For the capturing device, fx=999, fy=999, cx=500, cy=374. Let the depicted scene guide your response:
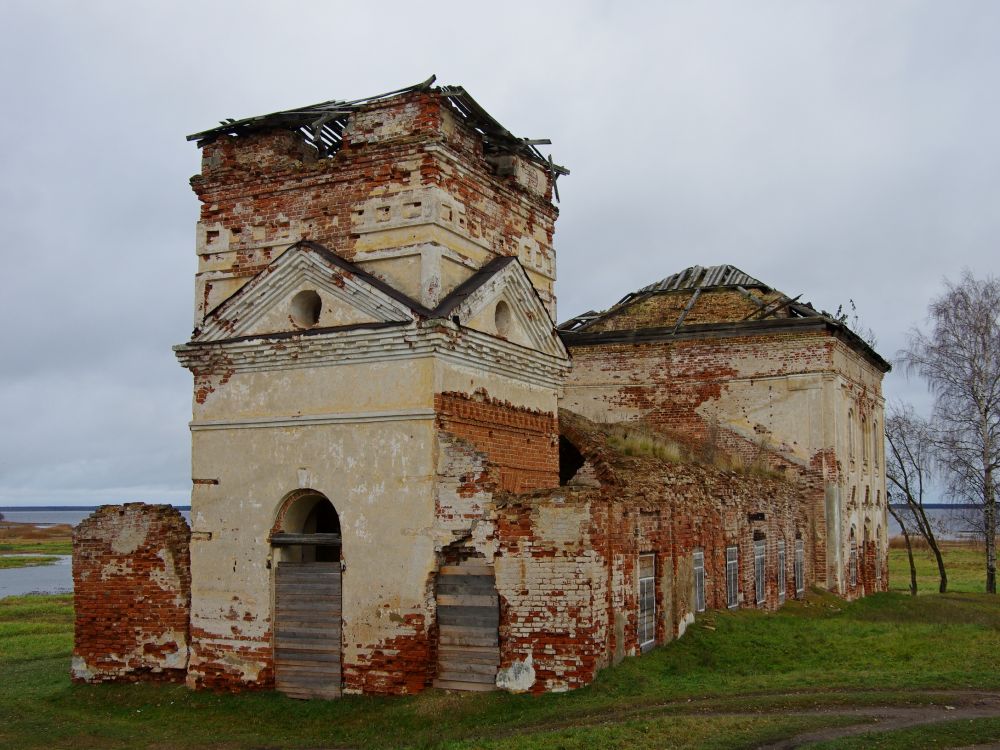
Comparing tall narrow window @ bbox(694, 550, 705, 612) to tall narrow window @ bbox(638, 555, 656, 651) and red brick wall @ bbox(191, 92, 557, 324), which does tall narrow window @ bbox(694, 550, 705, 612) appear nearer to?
tall narrow window @ bbox(638, 555, 656, 651)

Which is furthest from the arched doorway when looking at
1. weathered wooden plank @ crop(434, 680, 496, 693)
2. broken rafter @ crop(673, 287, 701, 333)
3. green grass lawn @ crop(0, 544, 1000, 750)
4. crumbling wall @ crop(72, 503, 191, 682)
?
broken rafter @ crop(673, 287, 701, 333)

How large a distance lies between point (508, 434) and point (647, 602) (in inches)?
117

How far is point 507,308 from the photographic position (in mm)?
13977

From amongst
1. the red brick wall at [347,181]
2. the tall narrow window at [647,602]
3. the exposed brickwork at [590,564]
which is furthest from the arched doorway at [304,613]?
the tall narrow window at [647,602]

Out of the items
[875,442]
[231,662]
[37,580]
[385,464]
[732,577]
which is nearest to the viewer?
[385,464]

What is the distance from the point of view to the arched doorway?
40.7 feet

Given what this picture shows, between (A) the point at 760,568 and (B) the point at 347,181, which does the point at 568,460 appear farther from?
(B) the point at 347,181

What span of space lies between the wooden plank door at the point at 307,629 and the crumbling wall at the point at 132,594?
1634 millimetres

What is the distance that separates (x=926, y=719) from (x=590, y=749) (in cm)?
343

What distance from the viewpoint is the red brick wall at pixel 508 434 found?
12430 millimetres

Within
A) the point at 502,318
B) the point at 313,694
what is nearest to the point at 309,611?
the point at 313,694

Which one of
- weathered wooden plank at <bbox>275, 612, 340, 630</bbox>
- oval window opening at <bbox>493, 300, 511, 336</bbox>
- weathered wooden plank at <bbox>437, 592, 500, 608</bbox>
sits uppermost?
oval window opening at <bbox>493, 300, 511, 336</bbox>

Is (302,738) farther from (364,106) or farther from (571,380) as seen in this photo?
(571,380)

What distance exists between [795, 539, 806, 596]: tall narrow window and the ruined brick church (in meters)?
5.94
